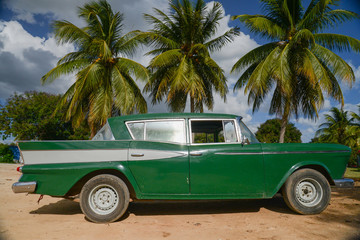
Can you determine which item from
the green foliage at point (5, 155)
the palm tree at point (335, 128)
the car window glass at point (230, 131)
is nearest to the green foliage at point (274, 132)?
the palm tree at point (335, 128)

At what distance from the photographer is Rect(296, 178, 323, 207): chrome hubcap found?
3.97m

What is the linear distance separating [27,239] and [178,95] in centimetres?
1092

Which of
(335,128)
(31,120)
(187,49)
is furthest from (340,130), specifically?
(31,120)

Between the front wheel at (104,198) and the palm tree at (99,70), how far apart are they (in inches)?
326

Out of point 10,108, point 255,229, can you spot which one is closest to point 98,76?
point 255,229

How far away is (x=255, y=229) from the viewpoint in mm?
3320

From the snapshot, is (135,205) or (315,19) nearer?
(135,205)

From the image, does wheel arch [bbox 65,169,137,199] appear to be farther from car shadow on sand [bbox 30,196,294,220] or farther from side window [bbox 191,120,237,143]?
side window [bbox 191,120,237,143]

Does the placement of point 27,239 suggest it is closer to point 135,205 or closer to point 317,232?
point 135,205

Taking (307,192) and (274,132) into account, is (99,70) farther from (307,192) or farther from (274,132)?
(274,132)

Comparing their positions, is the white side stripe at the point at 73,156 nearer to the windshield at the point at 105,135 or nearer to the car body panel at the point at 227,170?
the windshield at the point at 105,135

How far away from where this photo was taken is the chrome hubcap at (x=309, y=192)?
3969 mm

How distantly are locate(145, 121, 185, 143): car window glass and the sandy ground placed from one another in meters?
1.39

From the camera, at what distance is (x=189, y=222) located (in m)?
3.64
